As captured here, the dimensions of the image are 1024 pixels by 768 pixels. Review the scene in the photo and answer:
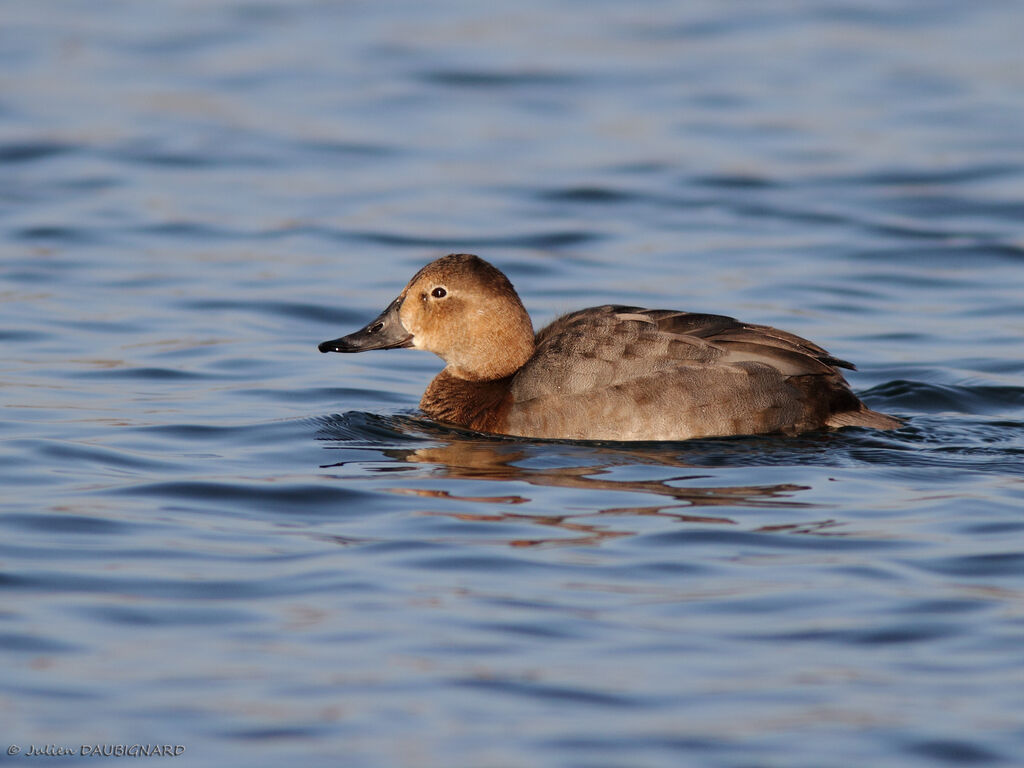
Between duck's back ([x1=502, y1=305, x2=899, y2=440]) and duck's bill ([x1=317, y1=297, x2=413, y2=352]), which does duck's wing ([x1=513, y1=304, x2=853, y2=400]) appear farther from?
duck's bill ([x1=317, y1=297, x2=413, y2=352])

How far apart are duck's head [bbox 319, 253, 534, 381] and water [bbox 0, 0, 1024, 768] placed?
45cm

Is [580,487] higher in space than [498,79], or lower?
lower

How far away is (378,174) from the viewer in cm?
1426

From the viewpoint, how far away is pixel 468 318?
8477 mm

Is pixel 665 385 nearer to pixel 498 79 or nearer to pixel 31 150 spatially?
pixel 31 150

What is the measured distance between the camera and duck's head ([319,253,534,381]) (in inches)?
331

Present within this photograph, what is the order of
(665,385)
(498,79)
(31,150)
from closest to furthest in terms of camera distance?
(665,385) → (31,150) → (498,79)

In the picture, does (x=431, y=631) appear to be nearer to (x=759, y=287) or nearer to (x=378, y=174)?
(x=759, y=287)

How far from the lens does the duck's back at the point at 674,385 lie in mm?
7738

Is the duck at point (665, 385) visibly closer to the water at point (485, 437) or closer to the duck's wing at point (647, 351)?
the duck's wing at point (647, 351)

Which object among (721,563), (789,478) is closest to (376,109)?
(789,478)

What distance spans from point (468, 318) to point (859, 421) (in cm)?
206

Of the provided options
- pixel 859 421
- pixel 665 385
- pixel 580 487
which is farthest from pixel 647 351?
pixel 859 421

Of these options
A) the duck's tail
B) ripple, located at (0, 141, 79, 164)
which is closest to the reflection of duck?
the duck's tail
